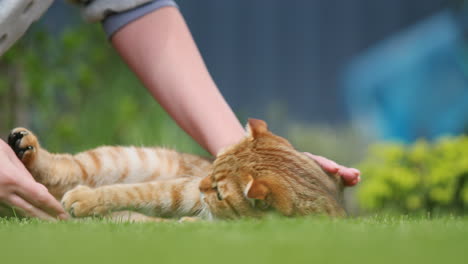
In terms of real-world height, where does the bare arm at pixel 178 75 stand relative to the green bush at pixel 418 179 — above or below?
above

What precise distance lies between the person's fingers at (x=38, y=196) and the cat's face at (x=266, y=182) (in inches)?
20.8

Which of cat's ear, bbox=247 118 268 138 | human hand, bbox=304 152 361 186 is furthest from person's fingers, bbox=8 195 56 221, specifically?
human hand, bbox=304 152 361 186

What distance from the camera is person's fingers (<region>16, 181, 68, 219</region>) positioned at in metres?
1.62

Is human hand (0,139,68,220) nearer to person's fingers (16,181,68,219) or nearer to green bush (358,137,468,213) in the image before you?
person's fingers (16,181,68,219)

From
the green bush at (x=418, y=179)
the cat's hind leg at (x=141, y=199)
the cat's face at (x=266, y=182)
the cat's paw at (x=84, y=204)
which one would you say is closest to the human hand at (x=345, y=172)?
the cat's face at (x=266, y=182)

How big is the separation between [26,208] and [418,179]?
3.04 m

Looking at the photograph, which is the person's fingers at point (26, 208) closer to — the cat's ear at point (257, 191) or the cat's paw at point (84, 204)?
the cat's paw at point (84, 204)

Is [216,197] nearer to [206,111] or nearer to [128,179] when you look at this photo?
[206,111]

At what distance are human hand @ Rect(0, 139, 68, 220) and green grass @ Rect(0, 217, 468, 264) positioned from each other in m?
0.14

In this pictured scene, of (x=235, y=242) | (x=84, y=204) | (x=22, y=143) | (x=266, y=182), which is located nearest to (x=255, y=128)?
(x=266, y=182)

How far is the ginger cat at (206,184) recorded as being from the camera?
1.79 metres

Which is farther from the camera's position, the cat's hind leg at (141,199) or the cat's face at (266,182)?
the cat's hind leg at (141,199)

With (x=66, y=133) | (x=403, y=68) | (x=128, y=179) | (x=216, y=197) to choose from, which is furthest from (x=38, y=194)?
(x=403, y=68)

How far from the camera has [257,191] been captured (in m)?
1.72
